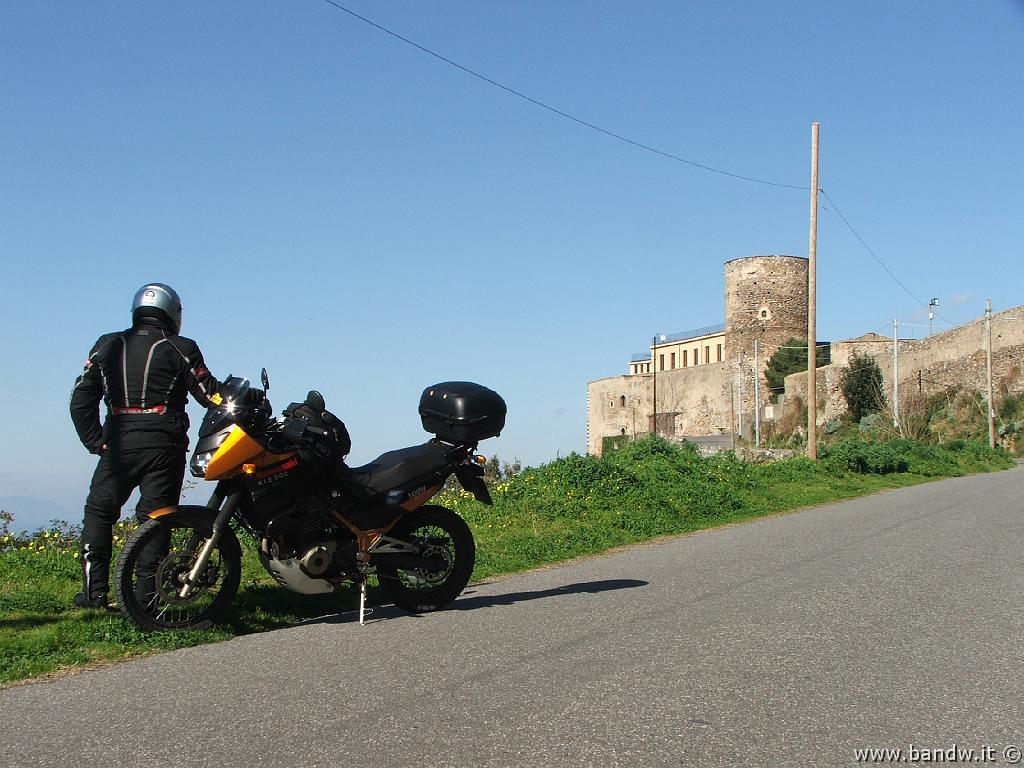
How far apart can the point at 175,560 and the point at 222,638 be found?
0.49m

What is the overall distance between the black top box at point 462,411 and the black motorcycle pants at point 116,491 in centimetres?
161

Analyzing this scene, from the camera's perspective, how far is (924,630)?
5.73 metres

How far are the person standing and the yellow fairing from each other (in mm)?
550

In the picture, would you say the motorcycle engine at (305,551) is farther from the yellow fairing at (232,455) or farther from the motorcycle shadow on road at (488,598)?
the yellow fairing at (232,455)

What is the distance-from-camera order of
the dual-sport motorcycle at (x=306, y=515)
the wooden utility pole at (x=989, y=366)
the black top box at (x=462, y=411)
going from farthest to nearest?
the wooden utility pole at (x=989, y=366) → the black top box at (x=462, y=411) → the dual-sport motorcycle at (x=306, y=515)

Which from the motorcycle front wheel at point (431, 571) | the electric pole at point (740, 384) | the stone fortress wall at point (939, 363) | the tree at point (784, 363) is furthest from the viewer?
the tree at point (784, 363)

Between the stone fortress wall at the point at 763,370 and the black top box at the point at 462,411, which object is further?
the stone fortress wall at the point at 763,370

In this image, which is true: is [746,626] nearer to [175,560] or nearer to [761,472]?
[175,560]

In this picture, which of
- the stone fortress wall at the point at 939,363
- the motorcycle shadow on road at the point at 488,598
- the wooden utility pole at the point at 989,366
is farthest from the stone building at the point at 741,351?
the motorcycle shadow on road at the point at 488,598

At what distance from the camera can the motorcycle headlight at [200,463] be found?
5.77m

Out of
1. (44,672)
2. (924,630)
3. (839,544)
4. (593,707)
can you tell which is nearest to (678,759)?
(593,707)

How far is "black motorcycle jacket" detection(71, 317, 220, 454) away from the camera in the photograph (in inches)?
243

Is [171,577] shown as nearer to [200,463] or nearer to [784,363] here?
[200,463]

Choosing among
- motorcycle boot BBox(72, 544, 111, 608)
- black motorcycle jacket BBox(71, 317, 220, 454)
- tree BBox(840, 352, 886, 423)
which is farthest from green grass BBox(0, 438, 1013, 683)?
tree BBox(840, 352, 886, 423)
